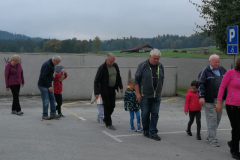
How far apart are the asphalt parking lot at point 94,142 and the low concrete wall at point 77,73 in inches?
256

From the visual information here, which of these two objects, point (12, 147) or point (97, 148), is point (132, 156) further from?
point (12, 147)

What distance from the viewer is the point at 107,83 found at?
8438 millimetres

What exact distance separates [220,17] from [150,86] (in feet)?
38.1

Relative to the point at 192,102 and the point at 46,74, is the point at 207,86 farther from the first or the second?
the point at 46,74

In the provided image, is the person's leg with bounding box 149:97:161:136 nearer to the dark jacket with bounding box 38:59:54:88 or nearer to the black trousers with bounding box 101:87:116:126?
the black trousers with bounding box 101:87:116:126

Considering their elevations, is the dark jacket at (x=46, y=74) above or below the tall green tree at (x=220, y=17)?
below

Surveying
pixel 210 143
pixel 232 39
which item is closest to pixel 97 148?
pixel 210 143

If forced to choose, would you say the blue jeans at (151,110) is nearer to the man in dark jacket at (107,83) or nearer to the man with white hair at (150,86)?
the man with white hair at (150,86)

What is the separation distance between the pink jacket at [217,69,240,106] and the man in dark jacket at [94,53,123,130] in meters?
3.13

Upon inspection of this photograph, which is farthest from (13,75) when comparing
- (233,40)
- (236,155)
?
(233,40)

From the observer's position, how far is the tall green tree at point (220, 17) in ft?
52.7

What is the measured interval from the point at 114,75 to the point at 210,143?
9.53 ft

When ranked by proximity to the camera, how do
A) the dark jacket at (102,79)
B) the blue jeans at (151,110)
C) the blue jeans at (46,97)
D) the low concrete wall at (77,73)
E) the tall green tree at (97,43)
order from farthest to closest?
the tall green tree at (97,43)
the low concrete wall at (77,73)
the blue jeans at (46,97)
the dark jacket at (102,79)
the blue jeans at (151,110)

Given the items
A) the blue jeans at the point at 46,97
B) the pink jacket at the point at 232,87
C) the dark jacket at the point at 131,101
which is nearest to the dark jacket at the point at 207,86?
the pink jacket at the point at 232,87
